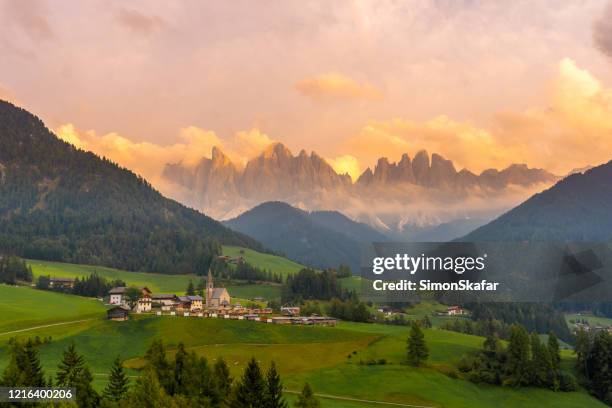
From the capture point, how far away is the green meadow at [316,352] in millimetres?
100062

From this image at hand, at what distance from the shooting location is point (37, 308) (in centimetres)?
16725

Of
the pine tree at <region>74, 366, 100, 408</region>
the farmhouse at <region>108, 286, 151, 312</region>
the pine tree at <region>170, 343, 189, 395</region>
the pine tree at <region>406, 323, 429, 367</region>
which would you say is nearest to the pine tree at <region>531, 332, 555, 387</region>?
the pine tree at <region>406, 323, 429, 367</region>

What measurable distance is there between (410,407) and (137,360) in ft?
155

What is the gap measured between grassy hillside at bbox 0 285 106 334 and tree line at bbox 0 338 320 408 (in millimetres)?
58598

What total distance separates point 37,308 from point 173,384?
347 ft

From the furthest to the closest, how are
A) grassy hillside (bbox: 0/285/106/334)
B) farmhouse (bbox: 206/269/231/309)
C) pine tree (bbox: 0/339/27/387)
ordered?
farmhouse (bbox: 206/269/231/309) → grassy hillside (bbox: 0/285/106/334) → pine tree (bbox: 0/339/27/387)

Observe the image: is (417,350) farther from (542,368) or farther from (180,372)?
(180,372)

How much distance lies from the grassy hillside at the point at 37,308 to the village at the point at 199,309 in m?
7.94

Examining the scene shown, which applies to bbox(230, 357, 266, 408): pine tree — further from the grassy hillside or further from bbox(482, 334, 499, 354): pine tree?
the grassy hillside

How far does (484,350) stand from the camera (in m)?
124

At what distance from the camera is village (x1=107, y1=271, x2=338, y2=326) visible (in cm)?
15081

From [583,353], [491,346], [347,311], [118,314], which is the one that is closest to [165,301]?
[118,314]

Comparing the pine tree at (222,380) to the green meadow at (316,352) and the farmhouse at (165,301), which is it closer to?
the green meadow at (316,352)

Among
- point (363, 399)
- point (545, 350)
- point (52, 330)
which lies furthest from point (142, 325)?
point (545, 350)
